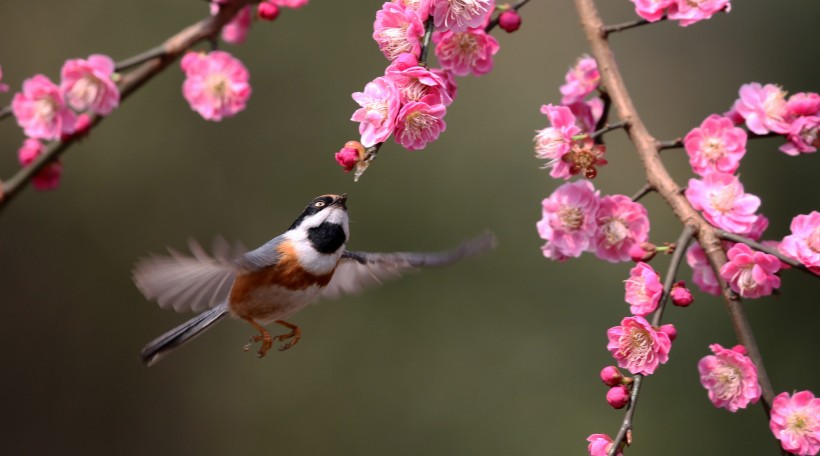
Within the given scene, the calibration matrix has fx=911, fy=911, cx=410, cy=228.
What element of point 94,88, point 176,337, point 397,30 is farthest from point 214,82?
point 397,30

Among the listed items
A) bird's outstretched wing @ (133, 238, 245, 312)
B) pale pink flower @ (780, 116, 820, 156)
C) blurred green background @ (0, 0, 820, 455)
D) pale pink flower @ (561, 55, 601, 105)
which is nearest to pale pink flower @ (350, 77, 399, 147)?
bird's outstretched wing @ (133, 238, 245, 312)

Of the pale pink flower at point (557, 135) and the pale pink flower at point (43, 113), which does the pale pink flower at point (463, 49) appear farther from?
the pale pink flower at point (43, 113)

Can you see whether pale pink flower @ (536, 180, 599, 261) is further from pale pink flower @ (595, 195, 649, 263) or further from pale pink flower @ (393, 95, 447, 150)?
pale pink flower @ (393, 95, 447, 150)

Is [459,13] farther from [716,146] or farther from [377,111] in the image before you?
[716,146]

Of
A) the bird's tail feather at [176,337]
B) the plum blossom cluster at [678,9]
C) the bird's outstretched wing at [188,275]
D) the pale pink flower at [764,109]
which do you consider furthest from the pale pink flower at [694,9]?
the bird's tail feather at [176,337]

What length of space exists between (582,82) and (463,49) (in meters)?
0.24

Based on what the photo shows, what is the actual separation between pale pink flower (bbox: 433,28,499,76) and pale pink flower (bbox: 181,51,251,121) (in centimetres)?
49

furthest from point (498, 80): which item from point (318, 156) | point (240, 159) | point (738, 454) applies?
point (738, 454)

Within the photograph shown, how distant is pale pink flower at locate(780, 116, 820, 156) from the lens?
129 cm

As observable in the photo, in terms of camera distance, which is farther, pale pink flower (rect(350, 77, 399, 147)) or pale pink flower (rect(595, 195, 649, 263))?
pale pink flower (rect(595, 195, 649, 263))

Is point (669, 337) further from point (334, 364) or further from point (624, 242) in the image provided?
point (334, 364)

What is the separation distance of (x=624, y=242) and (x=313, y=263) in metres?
0.45

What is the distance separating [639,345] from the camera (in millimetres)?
1124

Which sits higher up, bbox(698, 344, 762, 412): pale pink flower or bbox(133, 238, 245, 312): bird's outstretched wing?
bbox(133, 238, 245, 312): bird's outstretched wing
